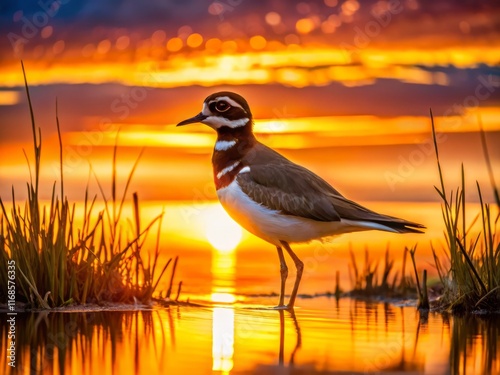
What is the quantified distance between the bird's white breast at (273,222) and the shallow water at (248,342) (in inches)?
36.8

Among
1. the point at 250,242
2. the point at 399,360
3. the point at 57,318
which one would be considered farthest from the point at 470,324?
the point at 250,242

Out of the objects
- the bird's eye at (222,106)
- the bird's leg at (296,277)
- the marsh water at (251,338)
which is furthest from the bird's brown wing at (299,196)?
the marsh water at (251,338)

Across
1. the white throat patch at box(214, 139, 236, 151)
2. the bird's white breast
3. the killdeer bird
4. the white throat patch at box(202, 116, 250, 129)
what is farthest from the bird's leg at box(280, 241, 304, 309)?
the white throat patch at box(202, 116, 250, 129)

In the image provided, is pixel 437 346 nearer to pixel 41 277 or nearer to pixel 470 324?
pixel 470 324

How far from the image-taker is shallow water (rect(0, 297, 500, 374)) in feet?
21.6

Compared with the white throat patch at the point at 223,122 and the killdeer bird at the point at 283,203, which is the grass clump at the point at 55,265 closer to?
the killdeer bird at the point at 283,203

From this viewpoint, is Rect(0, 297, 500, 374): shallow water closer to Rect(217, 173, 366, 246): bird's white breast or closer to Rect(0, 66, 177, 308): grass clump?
Rect(0, 66, 177, 308): grass clump

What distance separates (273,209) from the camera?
32.7ft

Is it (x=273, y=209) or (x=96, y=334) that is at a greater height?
(x=273, y=209)

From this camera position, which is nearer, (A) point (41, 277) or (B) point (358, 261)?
(A) point (41, 277)

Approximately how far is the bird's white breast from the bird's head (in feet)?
2.35

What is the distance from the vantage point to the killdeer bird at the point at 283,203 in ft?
32.3

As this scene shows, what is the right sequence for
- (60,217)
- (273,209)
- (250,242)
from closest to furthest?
1. (60,217)
2. (273,209)
3. (250,242)

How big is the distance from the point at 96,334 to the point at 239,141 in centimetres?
340
